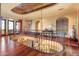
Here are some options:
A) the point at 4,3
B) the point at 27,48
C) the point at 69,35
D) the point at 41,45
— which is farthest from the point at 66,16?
the point at 4,3

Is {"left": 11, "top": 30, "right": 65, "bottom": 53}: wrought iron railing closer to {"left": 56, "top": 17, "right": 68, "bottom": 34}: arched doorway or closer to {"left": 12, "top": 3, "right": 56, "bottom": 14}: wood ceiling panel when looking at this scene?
{"left": 56, "top": 17, "right": 68, "bottom": 34}: arched doorway

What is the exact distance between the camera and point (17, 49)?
2156mm

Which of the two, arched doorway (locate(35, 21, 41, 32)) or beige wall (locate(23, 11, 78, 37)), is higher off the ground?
beige wall (locate(23, 11, 78, 37))

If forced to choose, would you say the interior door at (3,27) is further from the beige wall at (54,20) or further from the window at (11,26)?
the beige wall at (54,20)

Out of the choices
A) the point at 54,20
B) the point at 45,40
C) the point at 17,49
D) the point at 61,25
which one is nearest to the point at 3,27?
the point at 17,49

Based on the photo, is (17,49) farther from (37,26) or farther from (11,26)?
(37,26)

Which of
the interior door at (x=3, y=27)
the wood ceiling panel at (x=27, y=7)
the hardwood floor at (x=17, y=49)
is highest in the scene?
the wood ceiling panel at (x=27, y=7)

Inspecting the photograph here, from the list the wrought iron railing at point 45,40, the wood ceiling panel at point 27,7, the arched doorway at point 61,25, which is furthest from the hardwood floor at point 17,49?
the wood ceiling panel at point 27,7

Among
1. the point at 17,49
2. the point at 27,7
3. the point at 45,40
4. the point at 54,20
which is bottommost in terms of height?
the point at 17,49

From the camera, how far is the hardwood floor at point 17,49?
212 cm

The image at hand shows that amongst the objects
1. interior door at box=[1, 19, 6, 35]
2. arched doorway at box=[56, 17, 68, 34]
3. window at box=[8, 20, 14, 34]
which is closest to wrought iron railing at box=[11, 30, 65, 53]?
arched doorway at box=[56, 17, 68, 34]

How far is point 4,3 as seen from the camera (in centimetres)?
214

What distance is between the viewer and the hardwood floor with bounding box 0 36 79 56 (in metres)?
2.12

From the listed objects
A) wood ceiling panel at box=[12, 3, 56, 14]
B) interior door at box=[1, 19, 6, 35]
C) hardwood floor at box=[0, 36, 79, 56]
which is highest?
wood ceiling panel at box=[12, 3, 56, 14]
